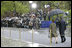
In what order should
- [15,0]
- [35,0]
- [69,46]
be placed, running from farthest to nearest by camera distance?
[69,46], [35,0], [15,0]

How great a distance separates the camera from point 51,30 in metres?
12.6

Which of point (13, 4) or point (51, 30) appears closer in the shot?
point (13, 4)

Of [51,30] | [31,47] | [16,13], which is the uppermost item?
[16,13]

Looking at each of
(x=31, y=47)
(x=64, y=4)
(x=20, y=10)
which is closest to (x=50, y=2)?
(x=64, y=4)

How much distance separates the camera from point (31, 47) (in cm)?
1158

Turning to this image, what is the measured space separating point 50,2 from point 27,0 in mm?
1183

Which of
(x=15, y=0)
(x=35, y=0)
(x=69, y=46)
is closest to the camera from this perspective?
(x=15, y=0)

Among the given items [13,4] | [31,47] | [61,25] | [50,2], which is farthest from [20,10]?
[61,25]

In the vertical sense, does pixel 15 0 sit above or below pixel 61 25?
above

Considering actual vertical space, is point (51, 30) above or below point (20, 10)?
below

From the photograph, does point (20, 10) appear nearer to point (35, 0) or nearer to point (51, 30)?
point (35, 0)

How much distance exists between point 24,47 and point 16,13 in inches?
73.1

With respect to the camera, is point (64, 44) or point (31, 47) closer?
point (31, 47)

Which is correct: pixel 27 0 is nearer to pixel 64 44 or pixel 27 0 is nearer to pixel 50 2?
pixel 50 2
